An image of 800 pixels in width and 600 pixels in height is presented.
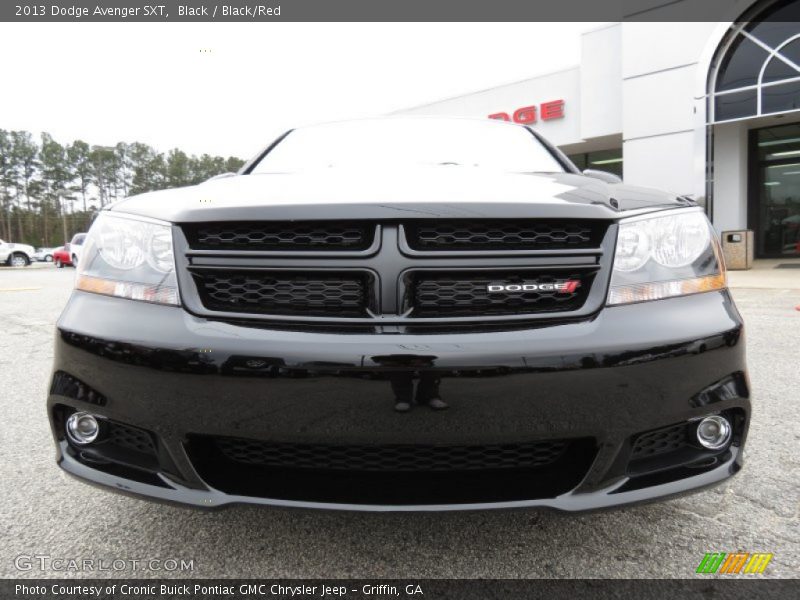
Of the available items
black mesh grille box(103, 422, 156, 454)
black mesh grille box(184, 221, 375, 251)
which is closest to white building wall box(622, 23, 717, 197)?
black mesh grille box(184, 221, 375, 251)

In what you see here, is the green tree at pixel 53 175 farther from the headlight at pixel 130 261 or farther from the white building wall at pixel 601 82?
the headlight at pixel 130 261

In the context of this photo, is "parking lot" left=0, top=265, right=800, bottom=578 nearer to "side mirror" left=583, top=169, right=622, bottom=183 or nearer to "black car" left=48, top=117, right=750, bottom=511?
"black car" left=48, top=117, right=750, bottom=511

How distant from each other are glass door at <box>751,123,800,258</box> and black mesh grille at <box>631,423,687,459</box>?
15.2 meters

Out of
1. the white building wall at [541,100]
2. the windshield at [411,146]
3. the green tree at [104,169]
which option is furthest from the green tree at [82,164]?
the windshield at [411,146]

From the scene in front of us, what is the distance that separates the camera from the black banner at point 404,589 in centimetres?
133

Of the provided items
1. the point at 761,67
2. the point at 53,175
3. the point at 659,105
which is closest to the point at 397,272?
the point at 761,67

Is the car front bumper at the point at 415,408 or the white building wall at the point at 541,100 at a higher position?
the white building wall at the point at 541,100

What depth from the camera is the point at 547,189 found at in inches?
58.8

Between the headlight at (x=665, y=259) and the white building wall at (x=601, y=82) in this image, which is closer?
the headlight at (x=665, y=259)

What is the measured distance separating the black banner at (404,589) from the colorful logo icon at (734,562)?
0.11 feet

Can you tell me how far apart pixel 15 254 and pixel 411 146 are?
3539 centimetres

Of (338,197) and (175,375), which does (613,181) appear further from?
(175,375)

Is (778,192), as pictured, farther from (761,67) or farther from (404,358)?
(404,358)

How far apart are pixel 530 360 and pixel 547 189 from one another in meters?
0.55
